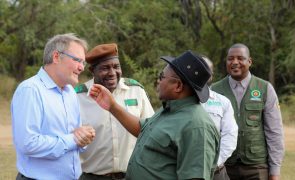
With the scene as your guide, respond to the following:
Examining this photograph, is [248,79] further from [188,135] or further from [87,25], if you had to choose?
[87,25]

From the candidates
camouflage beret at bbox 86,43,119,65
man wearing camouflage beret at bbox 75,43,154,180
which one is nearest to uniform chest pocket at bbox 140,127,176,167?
man wearing camouflage beret at bbox 75,43,154,180

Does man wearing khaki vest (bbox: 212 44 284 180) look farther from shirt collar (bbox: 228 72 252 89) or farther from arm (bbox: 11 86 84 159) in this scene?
arm (bbox: 11 86 84 159)

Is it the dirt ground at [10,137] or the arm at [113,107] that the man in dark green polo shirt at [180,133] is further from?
the dirt ground at [10,137]

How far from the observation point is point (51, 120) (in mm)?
3637

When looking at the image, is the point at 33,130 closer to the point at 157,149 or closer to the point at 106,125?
the point at 157,149

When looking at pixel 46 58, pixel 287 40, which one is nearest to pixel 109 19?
pixel 287 40

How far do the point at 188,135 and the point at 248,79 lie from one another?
274 cm

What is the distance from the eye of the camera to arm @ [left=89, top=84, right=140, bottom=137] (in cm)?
406

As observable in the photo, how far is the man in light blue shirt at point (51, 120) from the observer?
3.52m

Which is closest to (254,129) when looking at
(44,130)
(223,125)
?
(223,125)

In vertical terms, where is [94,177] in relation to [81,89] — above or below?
below

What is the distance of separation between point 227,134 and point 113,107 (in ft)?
4.24

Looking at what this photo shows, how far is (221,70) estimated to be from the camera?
27.8 m

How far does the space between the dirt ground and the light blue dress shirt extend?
10.6 meters
